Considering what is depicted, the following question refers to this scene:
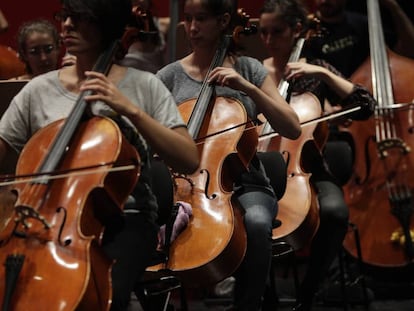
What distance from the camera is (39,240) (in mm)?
1858

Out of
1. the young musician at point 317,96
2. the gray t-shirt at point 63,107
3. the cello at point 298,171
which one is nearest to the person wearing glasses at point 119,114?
the gray t-shirt at point 63,107

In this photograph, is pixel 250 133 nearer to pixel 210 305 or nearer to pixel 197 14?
pixel 197 14

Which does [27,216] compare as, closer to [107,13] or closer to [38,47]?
[107,13]

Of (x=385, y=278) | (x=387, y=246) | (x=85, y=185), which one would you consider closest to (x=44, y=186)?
(x=85, y=185)

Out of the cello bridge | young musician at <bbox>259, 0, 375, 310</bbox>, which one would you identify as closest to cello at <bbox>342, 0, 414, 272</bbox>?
young musician at <bbox>259, 0, 375, 310</bbox>

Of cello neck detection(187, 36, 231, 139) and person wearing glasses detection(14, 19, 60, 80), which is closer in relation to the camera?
cello neck detection(187, 36, 231, 139)

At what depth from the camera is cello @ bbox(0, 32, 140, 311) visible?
5.89 feet

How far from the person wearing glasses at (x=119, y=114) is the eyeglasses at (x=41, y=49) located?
46.1 inches

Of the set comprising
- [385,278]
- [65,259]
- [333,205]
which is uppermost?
[65,259]

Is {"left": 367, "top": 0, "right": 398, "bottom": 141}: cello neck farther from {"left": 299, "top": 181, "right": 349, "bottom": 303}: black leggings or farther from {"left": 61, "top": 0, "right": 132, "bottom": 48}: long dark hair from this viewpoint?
{"left": 61, "top": 0, "right": 132, "bottom": 48}: long dark hair

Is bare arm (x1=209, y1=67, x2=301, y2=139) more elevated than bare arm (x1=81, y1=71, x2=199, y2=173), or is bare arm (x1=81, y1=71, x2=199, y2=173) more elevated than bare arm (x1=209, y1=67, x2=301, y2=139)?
bare arm (x1=81, y1=71, x2=199, y2=173)

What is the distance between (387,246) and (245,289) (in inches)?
36.7

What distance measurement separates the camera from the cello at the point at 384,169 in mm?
3340

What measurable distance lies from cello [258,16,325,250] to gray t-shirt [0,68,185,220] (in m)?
0.78
